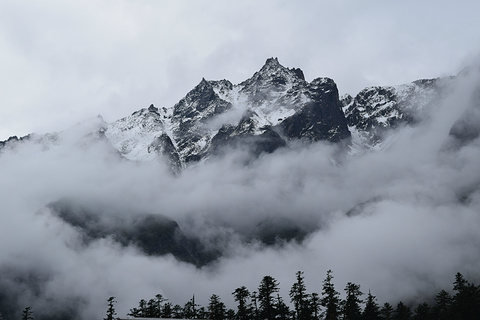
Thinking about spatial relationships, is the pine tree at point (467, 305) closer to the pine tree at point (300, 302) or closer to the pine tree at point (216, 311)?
the pine tree at point (300, 302)

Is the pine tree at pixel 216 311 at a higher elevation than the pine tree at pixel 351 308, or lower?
higher

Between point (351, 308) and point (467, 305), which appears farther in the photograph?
point (351, 308)

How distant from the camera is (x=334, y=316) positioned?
329ft

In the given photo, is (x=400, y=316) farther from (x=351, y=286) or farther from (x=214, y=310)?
(x=214, y=310)

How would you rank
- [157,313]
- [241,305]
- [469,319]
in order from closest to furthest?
[469,319], [241,305], [157,313]

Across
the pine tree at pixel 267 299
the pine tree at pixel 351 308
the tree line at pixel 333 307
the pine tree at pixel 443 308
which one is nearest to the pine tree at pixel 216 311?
the tree line at pixel 333 307

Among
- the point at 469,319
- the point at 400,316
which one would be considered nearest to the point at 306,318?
the point at 400,316

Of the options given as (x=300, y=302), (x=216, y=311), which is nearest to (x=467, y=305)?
(x=300, y=302)

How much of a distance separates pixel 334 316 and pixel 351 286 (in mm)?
9633

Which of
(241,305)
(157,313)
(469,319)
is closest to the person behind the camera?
(469,319)

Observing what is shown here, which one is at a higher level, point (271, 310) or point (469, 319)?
point (271, 310)

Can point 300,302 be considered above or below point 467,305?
above

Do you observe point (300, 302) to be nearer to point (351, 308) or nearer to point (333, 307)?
point (333, 307)

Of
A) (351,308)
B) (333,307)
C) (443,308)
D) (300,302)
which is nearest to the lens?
(333,307)
